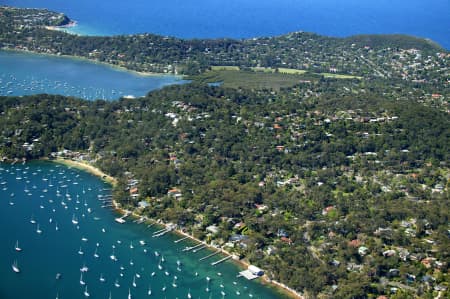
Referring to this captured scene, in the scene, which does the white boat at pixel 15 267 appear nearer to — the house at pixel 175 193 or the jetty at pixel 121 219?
the jetty at pixel 121 219

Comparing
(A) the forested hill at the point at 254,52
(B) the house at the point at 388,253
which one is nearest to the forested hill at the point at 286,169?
(B) the house at the point at 388,253

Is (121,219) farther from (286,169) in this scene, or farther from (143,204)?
(286,169)

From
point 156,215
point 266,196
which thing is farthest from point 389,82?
point 156,215

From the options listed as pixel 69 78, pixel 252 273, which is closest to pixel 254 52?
pixel 69 78

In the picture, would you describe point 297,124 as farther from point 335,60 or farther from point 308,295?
point 335,60

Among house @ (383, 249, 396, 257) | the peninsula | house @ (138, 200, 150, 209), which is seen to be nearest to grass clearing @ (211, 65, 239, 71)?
the peninsula

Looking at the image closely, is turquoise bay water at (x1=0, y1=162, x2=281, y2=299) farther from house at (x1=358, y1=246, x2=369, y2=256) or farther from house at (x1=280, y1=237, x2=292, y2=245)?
house at (x1=358, y1=246, x2=369, y2=256)
